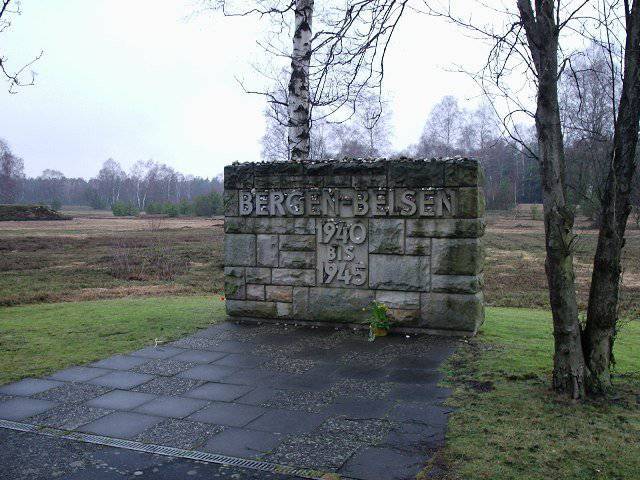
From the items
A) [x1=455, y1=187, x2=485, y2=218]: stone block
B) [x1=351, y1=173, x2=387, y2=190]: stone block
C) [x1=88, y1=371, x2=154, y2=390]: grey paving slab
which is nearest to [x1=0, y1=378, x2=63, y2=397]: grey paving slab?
[x1=88, y1=371, x2=154, y2=390]: grey paving slab

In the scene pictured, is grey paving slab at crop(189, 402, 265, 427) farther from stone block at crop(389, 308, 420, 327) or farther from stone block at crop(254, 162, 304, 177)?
stone block at crop(254, 162, 304, 177)

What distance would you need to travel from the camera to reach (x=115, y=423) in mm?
4418

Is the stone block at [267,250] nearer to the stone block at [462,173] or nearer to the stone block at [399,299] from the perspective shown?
the stone block at [399,299]

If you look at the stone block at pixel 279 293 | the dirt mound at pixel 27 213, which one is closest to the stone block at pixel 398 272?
the stone block at pixel 279 293

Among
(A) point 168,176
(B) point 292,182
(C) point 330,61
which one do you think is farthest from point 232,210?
(A) point 168,176

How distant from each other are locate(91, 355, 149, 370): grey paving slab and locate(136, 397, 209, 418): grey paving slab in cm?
118

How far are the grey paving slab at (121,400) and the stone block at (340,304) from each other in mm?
3185

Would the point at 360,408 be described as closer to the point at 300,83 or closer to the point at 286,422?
the point at 286,422

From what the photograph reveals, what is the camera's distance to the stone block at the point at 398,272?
24.2 ft

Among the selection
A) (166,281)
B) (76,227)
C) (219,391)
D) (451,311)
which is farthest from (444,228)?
(76,227)

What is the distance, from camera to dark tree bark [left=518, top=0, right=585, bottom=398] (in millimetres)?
4512

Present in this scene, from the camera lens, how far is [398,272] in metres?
7.49

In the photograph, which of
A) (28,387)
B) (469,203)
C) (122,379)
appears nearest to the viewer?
(28,387)

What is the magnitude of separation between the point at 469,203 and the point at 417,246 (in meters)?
0.82
